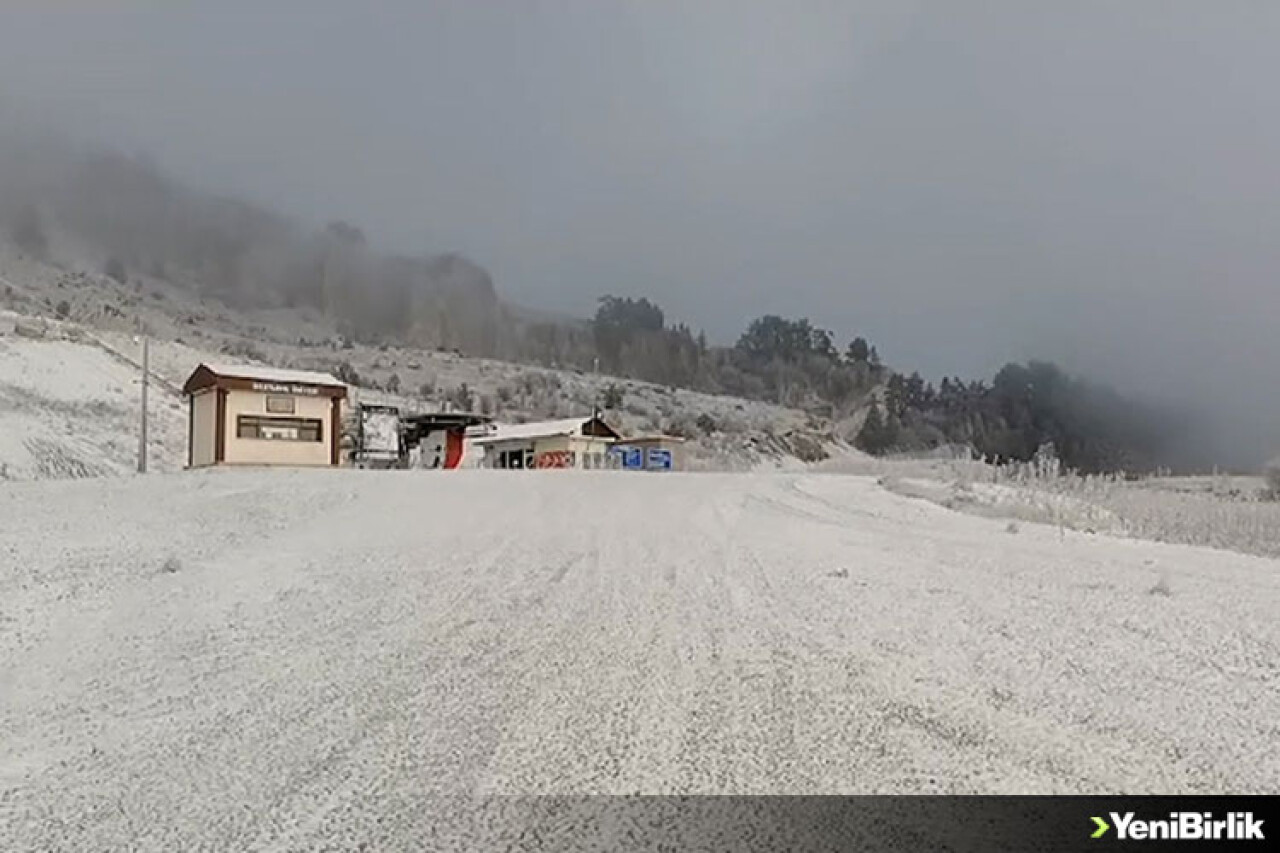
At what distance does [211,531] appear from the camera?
1038 cm

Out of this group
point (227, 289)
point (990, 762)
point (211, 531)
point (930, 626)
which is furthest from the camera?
point (227, 289)

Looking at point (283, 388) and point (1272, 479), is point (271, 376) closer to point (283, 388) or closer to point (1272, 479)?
point (283, 388)

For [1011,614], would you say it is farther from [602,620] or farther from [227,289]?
[227,289]

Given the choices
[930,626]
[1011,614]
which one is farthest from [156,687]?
[1011,614]

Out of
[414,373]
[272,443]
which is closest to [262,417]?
[272,443]

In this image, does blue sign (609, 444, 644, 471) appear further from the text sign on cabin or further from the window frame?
the text sign on cabin

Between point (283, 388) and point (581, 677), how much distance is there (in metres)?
28.0

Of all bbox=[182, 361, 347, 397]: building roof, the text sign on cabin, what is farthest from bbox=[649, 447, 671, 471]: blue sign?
the text sign on cabin

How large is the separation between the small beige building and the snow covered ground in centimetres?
2074

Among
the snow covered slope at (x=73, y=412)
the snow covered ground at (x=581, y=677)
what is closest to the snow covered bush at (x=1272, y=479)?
the snow covered ground at (x=581, y=677)

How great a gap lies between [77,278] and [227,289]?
27344 millimetres

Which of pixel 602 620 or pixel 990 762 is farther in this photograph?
pixel 602 620

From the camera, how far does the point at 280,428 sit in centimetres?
3022

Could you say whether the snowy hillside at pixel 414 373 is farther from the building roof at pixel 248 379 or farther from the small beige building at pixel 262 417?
the small beige building at pixel 262 417
